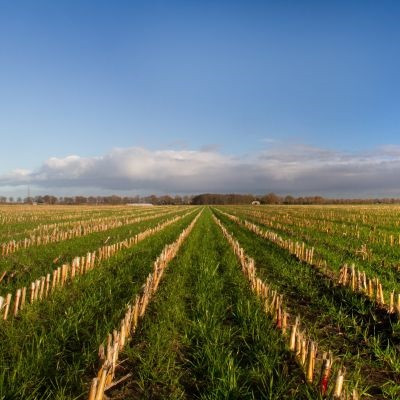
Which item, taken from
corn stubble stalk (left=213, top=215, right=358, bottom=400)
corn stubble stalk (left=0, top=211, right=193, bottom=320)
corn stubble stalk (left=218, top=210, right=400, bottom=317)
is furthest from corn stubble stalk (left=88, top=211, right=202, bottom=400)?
corn stubble stalk (left=218, top=210, right=400, bottom=317)

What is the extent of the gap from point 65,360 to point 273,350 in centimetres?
271

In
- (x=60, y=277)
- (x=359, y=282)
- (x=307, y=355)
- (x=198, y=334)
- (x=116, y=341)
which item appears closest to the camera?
(x=116, y=341)

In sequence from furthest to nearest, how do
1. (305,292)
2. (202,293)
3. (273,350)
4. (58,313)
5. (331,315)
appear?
(305,292) → (202,293) → (331,315) → (58,313) → (273,350)

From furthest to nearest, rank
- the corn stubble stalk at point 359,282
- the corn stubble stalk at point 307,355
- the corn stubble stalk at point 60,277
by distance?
the corn stubble stalk at point 359,282, the corn stubble stalk at point 60,277, the corn stubble stalk at point 307,355

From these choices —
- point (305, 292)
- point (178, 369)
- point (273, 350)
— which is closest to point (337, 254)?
point (305, 292)

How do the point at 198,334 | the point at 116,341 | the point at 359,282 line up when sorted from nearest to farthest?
the point at 116,341, the point at 198,334, the point at 359,282

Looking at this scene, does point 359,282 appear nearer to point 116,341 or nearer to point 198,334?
point 198,334

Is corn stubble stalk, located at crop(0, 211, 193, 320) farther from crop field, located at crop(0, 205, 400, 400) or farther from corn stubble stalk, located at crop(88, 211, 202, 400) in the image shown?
corn stubble stalk, located at crop(88, 211, 202, 400)

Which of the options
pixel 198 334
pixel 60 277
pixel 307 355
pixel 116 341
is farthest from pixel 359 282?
pixel 60 277

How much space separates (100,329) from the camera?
5.19 meters

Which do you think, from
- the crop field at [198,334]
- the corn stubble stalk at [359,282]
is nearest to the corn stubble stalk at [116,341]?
the crop field at [198,334]

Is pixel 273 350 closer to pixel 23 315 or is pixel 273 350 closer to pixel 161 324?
pixel 161 324

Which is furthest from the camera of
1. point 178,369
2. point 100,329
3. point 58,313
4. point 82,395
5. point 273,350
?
point 58,313

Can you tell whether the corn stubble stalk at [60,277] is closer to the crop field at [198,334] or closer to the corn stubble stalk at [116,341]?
the crop field at [198,334]
